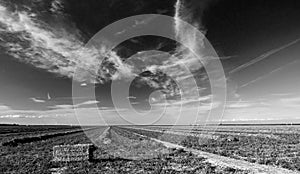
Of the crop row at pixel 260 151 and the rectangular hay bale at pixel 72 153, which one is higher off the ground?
the rectangular hay bale at pixel 72 153

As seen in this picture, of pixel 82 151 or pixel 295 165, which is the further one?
pixel 82 151

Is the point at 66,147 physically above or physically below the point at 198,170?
above

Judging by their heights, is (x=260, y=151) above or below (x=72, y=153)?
below

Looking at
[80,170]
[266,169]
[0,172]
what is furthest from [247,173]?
[0,172]

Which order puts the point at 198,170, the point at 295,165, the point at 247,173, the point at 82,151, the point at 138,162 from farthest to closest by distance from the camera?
the point at 82,151, the point at 138,162, the point at 295,165, the point at 198,170, the point at 247,173

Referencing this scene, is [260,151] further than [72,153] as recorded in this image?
Yes

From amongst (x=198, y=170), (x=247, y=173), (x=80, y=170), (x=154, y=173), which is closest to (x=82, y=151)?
(x=80, y=170)

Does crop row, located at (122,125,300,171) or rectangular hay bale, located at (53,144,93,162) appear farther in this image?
rectangular hay bale, located at (53,144,93,162)

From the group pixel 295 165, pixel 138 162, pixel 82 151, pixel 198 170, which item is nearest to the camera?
pixel 198 170

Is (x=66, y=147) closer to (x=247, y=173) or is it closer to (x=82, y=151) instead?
(x=82, y=151)

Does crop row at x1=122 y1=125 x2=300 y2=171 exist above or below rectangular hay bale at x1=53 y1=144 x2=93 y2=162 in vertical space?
below

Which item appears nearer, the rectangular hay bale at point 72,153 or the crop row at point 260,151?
the crop row at point 260,151
